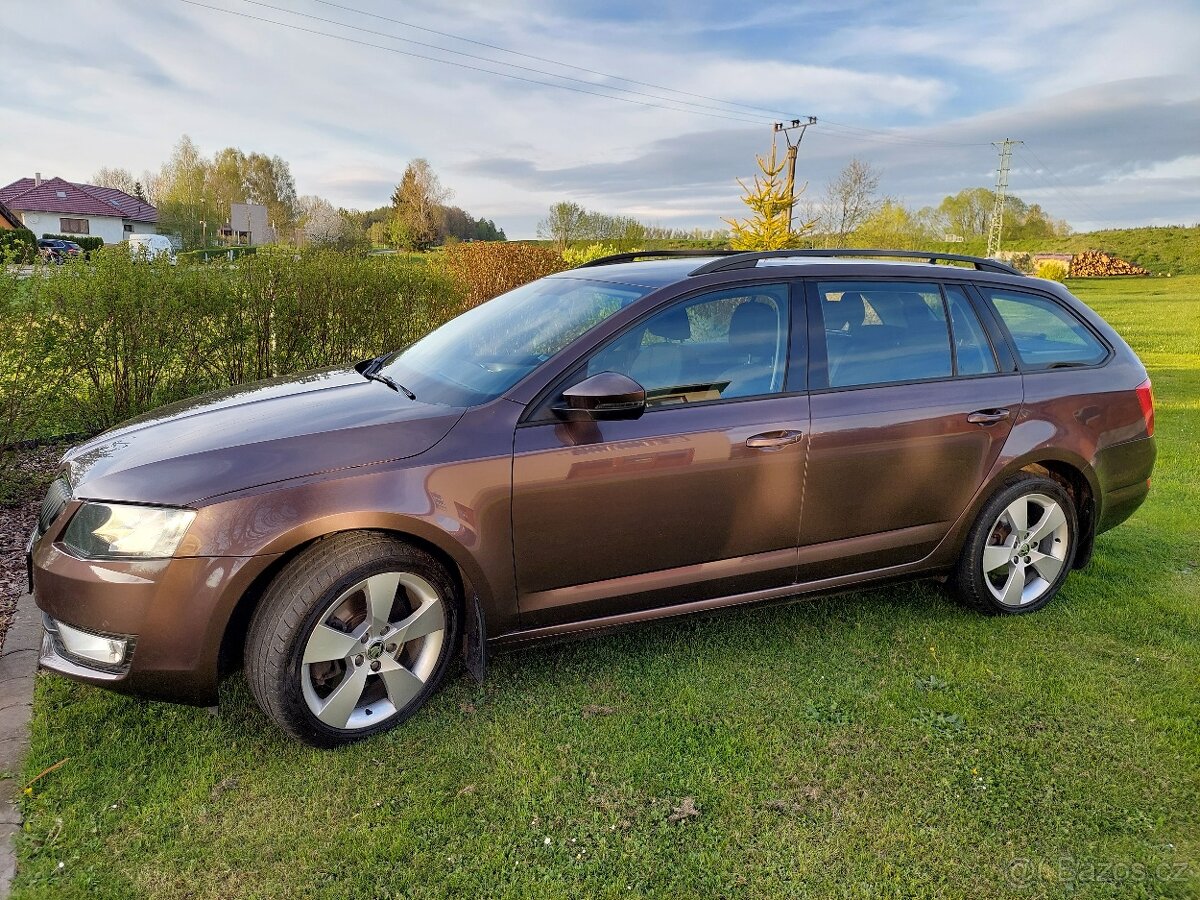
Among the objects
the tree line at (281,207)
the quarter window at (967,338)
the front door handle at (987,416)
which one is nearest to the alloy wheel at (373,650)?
the front door handle at (987,416)

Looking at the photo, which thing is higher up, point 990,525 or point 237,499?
point 237,499

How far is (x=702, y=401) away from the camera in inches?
120

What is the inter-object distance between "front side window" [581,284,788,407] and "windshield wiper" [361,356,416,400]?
782mm

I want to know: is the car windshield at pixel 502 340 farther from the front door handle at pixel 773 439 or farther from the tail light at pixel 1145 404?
the tail light at pixel 1145 404

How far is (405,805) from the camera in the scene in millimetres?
2473

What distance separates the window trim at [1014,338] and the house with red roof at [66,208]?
222ft

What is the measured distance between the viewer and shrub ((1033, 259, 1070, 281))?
162ft

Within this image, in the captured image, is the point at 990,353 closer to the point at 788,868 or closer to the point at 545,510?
the point at 545,510

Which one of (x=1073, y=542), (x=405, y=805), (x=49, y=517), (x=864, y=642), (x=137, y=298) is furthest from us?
(x=137, y=298)

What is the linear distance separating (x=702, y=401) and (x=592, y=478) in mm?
552

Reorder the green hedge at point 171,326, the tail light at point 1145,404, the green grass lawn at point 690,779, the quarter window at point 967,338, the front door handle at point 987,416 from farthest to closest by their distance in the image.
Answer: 1. the green hedge at point 171,326
2. the tail light at point 1145,404
3. the quarter window at point 967,338
4. the front door handle at point 987,416
5. the green grass lawn at point 690,779

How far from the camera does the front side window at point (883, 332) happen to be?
3355 millimetres

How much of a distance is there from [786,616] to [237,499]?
2461 mm

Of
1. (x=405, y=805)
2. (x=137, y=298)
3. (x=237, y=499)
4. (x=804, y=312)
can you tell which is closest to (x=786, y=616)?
(x=804, y=312)
